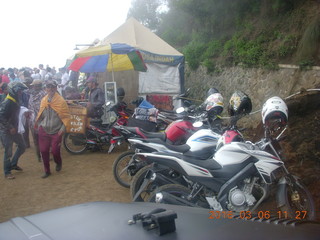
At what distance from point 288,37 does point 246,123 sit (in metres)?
2.66

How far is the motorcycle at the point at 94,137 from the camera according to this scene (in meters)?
7.18

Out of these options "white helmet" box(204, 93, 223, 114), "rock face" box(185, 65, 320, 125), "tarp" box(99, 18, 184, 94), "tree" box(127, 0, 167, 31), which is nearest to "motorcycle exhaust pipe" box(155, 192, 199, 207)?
"white helmet" box(204, 93, 223, 114)

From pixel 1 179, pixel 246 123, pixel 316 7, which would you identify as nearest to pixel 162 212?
pixel 1 179

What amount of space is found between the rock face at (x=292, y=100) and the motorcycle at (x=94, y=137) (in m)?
3.22

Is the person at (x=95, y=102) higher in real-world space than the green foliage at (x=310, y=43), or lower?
lower

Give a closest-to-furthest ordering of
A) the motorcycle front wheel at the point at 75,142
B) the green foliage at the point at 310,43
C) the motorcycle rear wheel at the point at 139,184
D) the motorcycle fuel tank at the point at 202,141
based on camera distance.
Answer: the motorcycle rear wheel at the point at 139,184
the motorcycle fuel tank at the point at 202,141
the green foliage at the point at 310,43
the motorcycle front wheel at the point at 75,142

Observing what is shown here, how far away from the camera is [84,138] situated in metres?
7.31

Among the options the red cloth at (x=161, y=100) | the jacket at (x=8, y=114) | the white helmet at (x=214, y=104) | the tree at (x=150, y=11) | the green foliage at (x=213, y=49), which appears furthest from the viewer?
the tree at (x=150, y=11)

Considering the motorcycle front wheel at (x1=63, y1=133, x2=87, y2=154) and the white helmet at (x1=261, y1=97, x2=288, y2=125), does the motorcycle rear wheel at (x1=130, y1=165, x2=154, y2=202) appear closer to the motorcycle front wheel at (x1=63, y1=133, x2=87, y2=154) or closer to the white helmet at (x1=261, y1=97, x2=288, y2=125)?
the white helmet at (x1=261, y1=97, x2=288, y2=125)

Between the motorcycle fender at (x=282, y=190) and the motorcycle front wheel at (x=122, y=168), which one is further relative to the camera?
the motorcycle front wheel at (x=122, y=168)

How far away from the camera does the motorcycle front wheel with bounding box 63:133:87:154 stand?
727cm

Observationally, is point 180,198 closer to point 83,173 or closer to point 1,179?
point 83,173

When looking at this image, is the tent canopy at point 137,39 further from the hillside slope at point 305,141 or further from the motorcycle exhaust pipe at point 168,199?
the motorcycle exhaust pipe at point 168,199

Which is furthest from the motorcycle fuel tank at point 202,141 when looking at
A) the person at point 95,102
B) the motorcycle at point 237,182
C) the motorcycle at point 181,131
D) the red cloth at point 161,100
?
the red cloth at point 161,100
